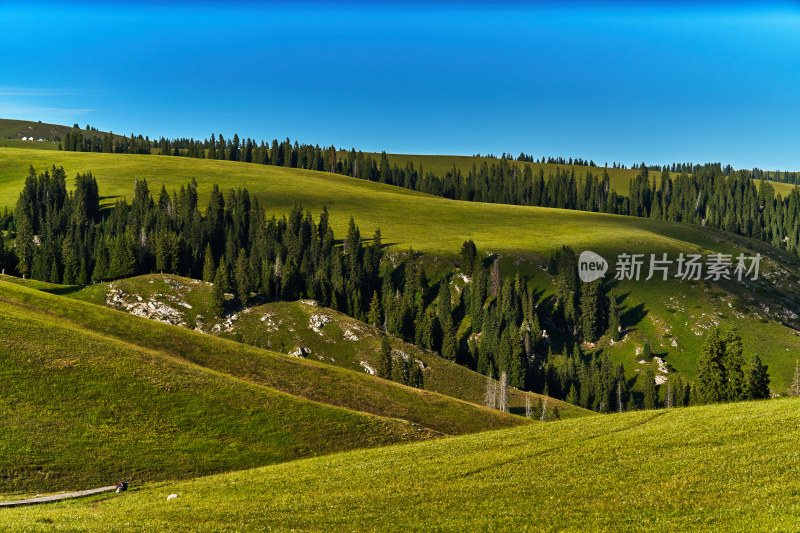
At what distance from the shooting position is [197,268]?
19425cm

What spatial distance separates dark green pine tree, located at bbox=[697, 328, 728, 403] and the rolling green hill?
30.3m

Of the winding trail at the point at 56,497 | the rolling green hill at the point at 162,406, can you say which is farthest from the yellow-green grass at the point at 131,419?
the winding trail at the point at 56,497

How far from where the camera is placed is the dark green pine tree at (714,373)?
8462 cm

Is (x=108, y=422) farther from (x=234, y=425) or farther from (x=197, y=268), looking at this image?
(x=197, y=268)

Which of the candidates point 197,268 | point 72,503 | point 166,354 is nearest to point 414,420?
point 166,354

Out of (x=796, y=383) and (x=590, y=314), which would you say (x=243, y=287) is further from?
(x=796, y=383)

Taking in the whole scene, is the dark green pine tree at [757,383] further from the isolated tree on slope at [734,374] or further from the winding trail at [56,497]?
the winding trail at [56,497]

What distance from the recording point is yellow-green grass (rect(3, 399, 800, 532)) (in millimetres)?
24875

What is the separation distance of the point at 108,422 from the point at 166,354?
22.4 metres

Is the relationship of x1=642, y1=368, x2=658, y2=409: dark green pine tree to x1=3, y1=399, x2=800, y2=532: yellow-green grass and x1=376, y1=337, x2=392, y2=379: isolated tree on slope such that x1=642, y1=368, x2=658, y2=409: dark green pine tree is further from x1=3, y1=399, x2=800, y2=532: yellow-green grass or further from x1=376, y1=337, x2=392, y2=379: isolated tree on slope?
x1=3, y1=399, x2=800, y2=532: yellow-green grass

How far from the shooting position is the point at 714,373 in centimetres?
8488

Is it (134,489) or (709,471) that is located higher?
(709,471)

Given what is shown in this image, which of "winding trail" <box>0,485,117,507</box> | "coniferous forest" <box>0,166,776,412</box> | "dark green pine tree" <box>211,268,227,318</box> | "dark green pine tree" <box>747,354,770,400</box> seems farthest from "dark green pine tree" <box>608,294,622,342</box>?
"winding trail" <box>0,485,117,507</box>

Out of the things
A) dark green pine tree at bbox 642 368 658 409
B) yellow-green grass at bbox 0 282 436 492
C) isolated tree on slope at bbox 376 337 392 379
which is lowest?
dark green pine tree at bbox 642 368 658 409
